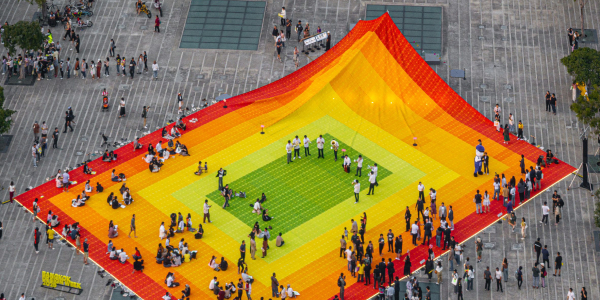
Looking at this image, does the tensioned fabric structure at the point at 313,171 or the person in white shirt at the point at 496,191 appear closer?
the tensioned fabric structure at the point at 313,171

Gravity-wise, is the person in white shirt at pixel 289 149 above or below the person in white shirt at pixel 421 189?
above

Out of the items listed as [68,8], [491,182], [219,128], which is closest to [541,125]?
[491,182]

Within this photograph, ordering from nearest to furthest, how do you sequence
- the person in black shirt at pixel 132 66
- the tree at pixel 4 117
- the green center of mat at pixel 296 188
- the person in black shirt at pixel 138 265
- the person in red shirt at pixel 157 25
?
the person in black shirt at pixel 138 265, the green center of mat at pixel 296 188, the tree at pixel 4 117, the person in black shirt at pixel 132 66, the person in red shirt at pixel 157 25

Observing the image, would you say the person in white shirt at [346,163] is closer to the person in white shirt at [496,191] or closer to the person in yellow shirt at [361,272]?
the person in yellow shirt at [361,272]

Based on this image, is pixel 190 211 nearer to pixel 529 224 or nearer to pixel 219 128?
pixel 219 128

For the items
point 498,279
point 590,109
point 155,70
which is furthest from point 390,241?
point 155,70

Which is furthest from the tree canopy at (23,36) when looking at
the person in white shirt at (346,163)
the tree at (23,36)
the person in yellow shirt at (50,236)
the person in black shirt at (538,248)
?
the person in black shirt at (538,248)

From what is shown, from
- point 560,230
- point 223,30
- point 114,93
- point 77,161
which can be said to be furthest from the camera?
point 223,30
